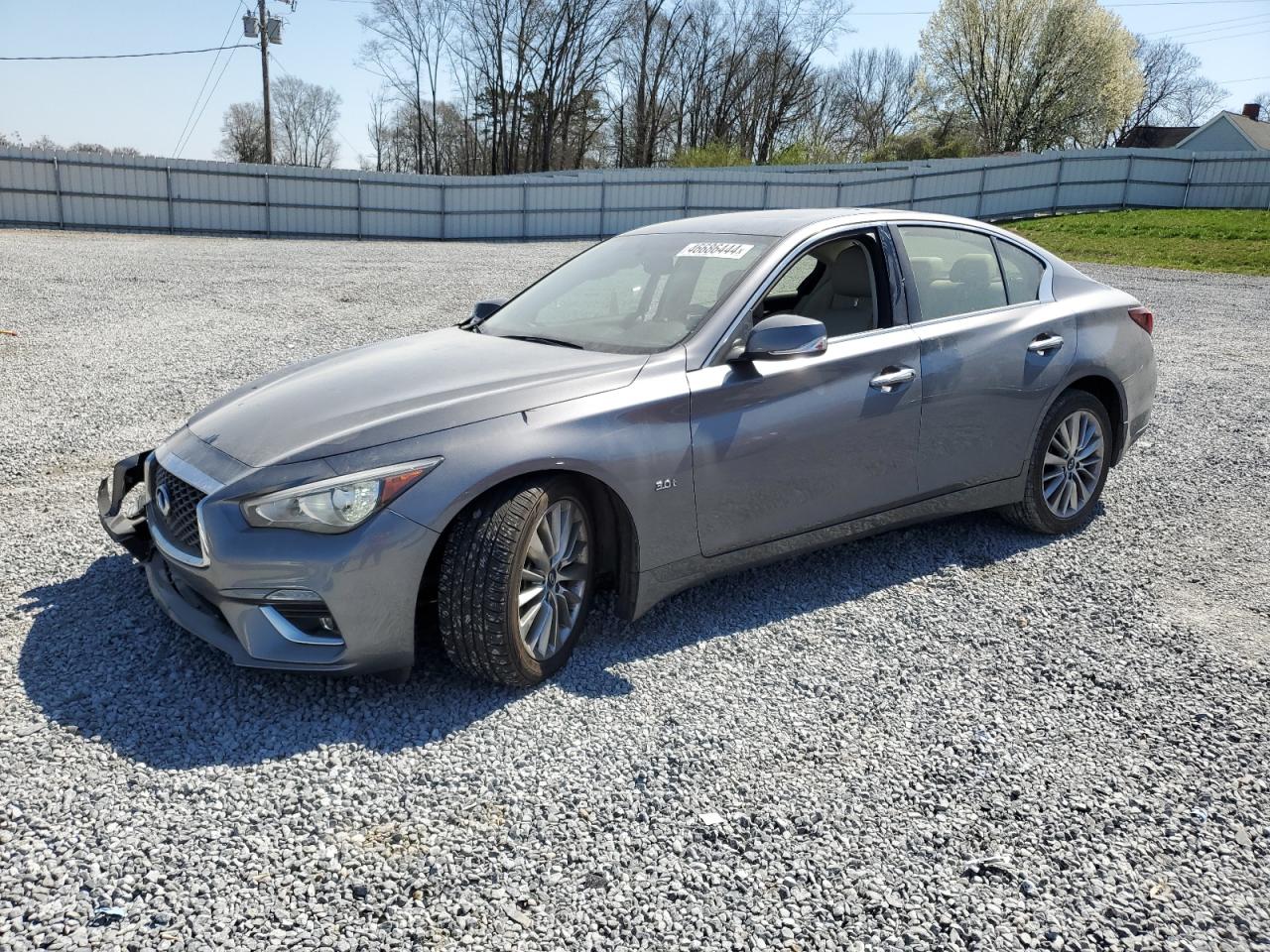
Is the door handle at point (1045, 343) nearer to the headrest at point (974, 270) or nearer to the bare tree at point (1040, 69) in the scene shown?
the headrest at point (974, 270)

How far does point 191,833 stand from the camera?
266cm

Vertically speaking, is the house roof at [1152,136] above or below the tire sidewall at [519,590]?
above

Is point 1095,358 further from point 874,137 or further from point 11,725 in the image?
point 874,137

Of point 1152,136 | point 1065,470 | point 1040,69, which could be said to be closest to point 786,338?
point 1065,470

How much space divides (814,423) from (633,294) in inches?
40.4

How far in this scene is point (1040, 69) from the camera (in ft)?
171

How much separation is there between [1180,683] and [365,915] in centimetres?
299

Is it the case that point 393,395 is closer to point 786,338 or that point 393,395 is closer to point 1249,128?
point 786,338

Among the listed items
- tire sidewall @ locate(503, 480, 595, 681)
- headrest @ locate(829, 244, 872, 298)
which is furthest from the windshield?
tire sidewall @ locate(503, 480, 595, 681)

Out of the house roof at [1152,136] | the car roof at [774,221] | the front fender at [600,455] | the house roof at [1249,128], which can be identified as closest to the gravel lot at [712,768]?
the front fender at [600,455]

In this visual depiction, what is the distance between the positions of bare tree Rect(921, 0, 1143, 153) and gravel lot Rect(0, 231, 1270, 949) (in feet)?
179

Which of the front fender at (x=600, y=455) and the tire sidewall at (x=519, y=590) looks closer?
the front fender at (x=600, y=455)

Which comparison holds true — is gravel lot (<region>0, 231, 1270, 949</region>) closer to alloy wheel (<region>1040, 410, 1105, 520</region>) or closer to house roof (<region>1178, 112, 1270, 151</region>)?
alloy wheel (<region>1040, 410, 1105, 520</region>)

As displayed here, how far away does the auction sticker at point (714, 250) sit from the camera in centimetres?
421
